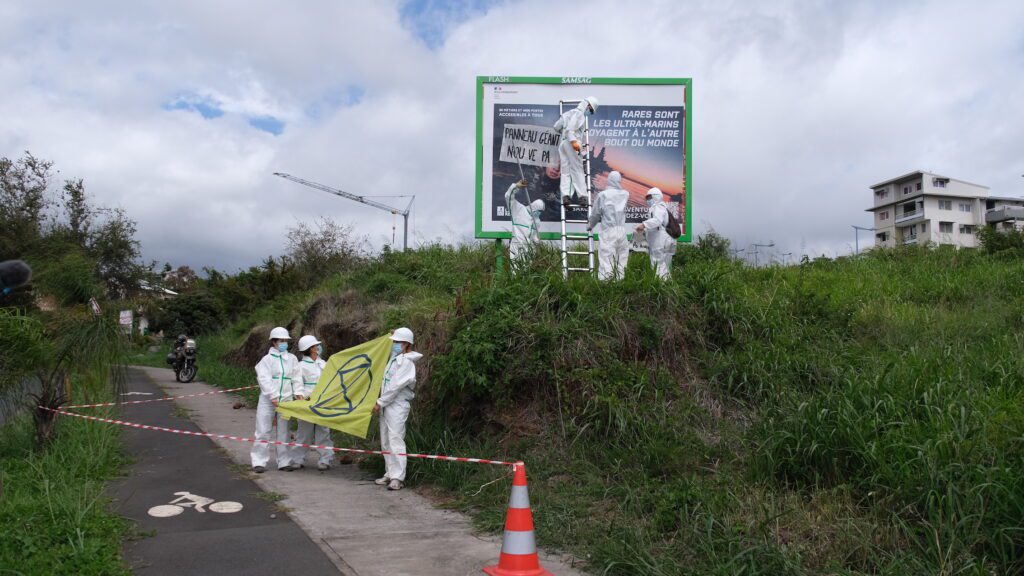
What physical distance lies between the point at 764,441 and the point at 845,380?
51.7 inches

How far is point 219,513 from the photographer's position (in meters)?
7.49

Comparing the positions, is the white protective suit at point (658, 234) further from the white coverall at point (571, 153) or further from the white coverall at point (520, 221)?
the white coverall at point (520, 221)

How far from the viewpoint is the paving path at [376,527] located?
5977 millimetres

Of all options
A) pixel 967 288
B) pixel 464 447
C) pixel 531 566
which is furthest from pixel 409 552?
pixel 967 288

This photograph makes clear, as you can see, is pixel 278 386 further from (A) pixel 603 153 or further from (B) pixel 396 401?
(A) pixel 603 153

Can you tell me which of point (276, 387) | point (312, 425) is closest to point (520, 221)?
point (312, 425)

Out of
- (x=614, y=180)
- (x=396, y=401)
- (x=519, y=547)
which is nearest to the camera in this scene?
(x=519, y=547)

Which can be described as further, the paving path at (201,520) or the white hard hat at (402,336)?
the white hard hat at (402,336)

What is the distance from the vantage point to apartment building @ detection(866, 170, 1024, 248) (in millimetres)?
85000

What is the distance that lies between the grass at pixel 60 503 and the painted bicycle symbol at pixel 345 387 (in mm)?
2353

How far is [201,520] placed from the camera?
7.23 metres

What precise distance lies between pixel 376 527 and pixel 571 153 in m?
8.07

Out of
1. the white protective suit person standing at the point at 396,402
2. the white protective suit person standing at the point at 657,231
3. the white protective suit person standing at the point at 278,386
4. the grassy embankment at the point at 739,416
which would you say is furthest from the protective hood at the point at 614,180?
the white protective suit person standing at the point at 278,386

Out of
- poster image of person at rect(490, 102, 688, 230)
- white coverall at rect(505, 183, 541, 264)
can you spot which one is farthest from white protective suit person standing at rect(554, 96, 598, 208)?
white coverall at rect(505, 183, 541, 264)
